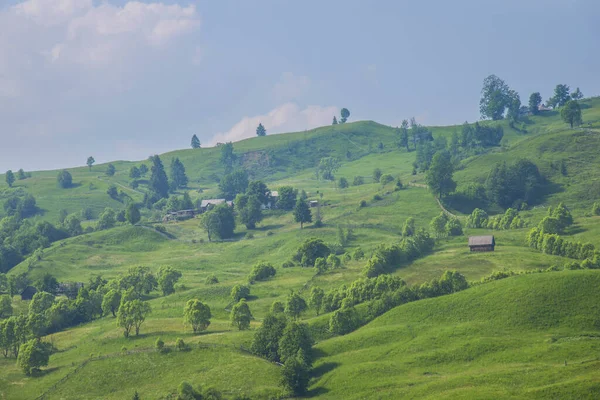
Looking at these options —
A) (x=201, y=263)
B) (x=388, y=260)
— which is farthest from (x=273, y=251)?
(x=388, y=260)

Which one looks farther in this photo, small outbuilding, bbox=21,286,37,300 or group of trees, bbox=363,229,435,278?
small outbuilding, bbox=21,286,37,300

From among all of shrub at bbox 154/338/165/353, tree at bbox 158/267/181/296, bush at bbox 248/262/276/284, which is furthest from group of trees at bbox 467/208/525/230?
shrub at bbox 154/338/165/353

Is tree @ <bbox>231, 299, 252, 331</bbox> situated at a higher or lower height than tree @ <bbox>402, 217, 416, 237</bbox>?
lower

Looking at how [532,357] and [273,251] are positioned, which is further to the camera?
[273,251]

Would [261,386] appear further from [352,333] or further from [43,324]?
[43,324]

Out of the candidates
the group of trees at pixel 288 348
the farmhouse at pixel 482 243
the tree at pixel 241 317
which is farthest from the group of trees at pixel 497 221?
the tree at pixel 241 317

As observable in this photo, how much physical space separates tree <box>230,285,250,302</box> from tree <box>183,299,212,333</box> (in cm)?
2019

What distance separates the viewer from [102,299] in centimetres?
Result: 14938

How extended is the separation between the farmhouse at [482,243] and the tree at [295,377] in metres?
69.8

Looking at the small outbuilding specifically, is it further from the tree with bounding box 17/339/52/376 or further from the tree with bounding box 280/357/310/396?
the tree with bounding box 280/357/310/396

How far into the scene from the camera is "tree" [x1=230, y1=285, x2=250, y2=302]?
5650 inches

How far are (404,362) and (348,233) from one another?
9628cm

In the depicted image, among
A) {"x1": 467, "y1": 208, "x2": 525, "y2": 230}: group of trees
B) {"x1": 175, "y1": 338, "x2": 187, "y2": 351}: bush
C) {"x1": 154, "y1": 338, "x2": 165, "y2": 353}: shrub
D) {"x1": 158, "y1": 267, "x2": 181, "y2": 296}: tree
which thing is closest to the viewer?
{"x1": 175, "y1": 338, "x2": 187, "y2": 351}: bush

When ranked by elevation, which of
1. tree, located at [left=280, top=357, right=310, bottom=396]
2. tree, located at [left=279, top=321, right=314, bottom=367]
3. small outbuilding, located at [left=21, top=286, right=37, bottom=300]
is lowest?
tree, located at [left=280, top=357, right=310, bottom=396]
